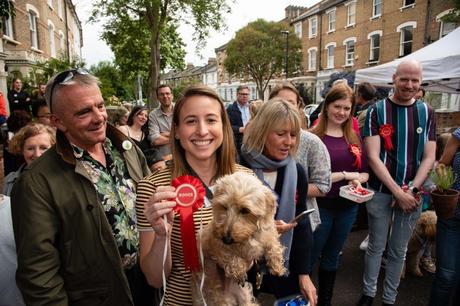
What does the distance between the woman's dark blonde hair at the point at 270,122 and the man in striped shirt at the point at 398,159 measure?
4.45 ft

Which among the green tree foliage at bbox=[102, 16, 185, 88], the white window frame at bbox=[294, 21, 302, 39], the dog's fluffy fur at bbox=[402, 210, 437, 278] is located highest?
the white window frame at bbox=[294, 21, 302, 39]

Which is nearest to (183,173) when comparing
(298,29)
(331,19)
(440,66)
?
(440,66)

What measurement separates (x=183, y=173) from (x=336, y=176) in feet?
6.90

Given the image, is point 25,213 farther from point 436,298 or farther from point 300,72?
point 300,72

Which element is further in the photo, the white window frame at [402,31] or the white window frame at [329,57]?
the white window frame at [329,57]

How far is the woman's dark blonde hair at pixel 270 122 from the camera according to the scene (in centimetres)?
240

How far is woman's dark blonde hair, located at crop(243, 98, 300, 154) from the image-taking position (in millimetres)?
2398

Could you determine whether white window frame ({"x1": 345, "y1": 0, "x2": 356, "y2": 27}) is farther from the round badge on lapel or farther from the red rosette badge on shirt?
the red rosette badge on shirt

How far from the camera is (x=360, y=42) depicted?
29.6 m

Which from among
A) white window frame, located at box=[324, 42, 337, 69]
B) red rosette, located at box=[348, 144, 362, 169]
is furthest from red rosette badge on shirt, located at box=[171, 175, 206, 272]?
white window frame, located at box=[324, 42, 337, 69]

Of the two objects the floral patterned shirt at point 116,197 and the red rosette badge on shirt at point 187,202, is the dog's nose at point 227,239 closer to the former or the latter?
the red rosette badge on shirt at point 187,202

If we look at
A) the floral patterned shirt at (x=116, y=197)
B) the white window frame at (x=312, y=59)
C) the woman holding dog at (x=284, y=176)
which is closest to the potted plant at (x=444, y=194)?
the woman holding dog at (x=284, y=176)

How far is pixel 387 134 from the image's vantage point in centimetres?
323

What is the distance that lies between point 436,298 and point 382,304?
0.67 metres
